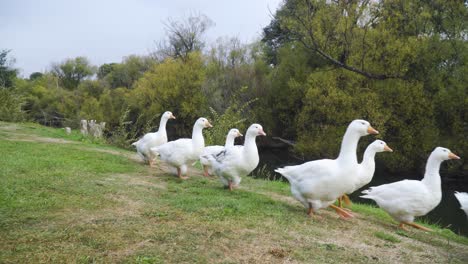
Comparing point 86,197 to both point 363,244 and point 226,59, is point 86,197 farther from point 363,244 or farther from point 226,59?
point 226,59

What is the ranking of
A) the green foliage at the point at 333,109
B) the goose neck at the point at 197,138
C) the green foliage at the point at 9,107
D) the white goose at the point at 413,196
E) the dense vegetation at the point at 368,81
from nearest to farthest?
the white goose at the point at 413,196
the goose neck at the point at 197,138
the dense vegetation at the point at 368,81
the green foliage at the point at 333,109
the green foliage at the point at 9,107

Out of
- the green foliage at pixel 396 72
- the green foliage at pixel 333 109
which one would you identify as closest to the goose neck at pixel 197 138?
the green foliage at pixel 396 72

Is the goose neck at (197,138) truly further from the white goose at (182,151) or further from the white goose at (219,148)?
the white goose at (219,148)

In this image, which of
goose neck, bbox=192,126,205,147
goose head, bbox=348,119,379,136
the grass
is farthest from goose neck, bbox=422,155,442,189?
goose neck, bbox=192,126,205,147

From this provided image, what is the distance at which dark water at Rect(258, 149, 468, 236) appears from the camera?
13361 mm

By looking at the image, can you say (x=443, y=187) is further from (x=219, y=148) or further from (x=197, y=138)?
(x=197, y=138)

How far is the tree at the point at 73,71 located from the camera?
2234 inches

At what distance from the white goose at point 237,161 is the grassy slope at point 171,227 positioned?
35 cm

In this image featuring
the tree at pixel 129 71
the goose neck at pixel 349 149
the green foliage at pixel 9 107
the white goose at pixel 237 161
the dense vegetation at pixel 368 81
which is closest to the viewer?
the goose neck at pixel 349 149

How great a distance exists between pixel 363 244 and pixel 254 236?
1.57m

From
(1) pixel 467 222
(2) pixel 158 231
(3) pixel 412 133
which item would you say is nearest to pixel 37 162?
(2) pixel 158 231

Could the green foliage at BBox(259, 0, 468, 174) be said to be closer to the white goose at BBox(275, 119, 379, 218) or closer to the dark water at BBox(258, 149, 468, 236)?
the dark water at BBox(258, 149, 468, 236)

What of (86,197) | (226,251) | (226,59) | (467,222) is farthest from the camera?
(226,59)

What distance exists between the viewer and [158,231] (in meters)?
4.60
